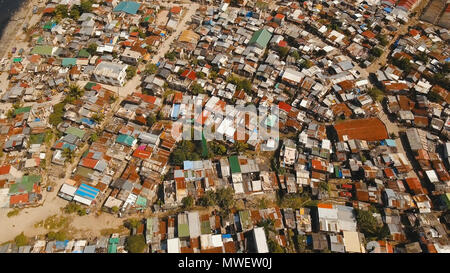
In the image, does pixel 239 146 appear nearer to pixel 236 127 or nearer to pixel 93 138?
pixel 236 127

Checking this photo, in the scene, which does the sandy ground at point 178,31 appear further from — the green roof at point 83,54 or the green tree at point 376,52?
the green tree at point 376,52

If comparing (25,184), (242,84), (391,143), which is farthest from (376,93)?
(25,184)

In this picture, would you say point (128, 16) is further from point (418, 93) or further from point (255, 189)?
point (418, 93)

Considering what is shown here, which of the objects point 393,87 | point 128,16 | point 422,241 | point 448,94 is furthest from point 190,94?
point 448,94

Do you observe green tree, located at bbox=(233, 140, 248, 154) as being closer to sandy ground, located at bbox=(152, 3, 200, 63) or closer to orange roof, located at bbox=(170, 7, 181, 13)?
sandy ground, located at bbox=(152, 3, 200, 63)

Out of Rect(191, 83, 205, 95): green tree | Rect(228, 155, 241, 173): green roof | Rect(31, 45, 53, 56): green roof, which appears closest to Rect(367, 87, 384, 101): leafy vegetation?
Rect(228, 155, 241, 173): green roof
